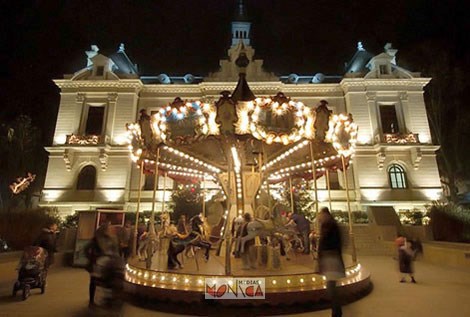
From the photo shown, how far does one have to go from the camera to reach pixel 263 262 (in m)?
8.03

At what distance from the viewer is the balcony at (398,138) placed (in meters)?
23.6

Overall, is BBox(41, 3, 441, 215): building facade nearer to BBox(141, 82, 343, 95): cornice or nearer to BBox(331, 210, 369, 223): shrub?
BBox(141, 82, 343, 95): cornice

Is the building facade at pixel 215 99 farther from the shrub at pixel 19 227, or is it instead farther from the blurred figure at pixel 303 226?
the blurred figure at pixel 303 226

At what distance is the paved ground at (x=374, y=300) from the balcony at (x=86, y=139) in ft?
50.5

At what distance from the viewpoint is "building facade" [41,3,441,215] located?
2306 centimetres

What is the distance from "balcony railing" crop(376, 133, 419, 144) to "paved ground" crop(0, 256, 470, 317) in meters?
16.1

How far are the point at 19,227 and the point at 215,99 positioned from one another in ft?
53.2

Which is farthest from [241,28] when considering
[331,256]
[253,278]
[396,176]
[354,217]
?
[331,256]

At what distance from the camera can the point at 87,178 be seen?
934 inches

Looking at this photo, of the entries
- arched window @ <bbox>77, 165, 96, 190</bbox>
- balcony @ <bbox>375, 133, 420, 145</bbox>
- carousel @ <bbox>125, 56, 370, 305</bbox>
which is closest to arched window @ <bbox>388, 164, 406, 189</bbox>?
balcony @ <bbox>375, 133, 420, 145</bbox>

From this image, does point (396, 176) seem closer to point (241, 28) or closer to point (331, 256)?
point (331, 256)

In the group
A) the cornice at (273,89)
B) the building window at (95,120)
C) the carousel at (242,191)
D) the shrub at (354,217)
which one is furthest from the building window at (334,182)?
the building window at (95,120)

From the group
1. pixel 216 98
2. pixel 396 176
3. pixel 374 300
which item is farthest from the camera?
pixel 216 98

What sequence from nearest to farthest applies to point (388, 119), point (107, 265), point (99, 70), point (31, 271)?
point (107, 265) < point (31, 271) < point (388, 119) < point (99, 70)
